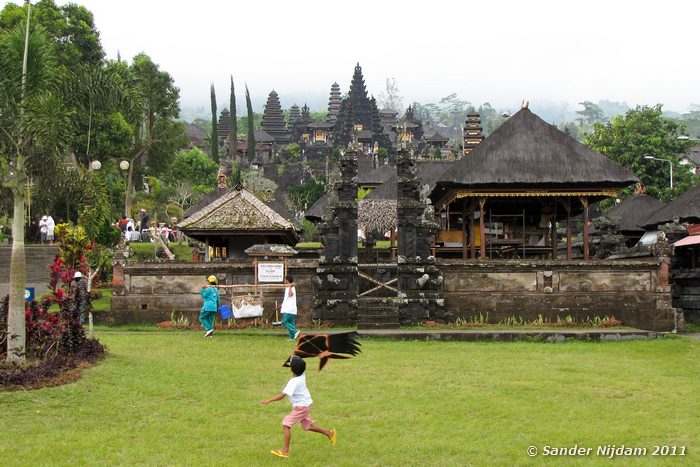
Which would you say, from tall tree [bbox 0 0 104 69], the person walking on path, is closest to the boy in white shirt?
the person walking on path

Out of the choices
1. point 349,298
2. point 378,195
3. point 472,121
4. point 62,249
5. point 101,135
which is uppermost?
point 472,121

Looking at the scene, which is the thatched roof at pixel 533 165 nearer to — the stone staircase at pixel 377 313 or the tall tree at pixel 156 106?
the stone staircase at pixel 377 313

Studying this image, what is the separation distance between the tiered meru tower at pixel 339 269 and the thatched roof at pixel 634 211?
65.4 ft

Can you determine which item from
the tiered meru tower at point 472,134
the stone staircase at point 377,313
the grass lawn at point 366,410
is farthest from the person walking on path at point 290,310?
the tiered meru tower at point 472,134

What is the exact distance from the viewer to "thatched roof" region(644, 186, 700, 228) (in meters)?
30.5

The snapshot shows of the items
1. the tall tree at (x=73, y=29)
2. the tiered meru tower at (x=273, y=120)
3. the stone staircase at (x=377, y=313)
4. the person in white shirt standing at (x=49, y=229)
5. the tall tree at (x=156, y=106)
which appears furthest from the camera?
the tiered meru tower at (x=273, y=120)

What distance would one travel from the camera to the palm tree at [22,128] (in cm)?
1291

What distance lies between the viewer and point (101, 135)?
47812mm

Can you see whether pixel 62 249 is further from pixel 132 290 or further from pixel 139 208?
pixel 139 208

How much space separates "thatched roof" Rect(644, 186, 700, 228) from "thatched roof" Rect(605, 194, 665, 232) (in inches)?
159

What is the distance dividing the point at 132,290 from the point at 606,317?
1415cm

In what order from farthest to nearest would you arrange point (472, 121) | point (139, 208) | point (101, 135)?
point (472, 121) → point (139, 208) → point (101, 135)

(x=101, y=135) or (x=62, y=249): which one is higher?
(x=101, y=135)

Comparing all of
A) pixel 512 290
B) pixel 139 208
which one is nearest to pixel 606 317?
pixel 512 290
